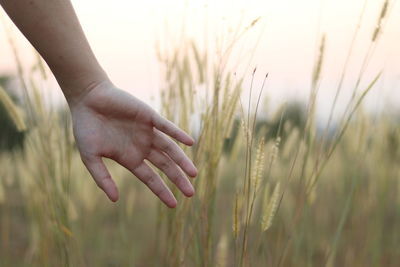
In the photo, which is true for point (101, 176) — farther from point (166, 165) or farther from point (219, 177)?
point (219, 177)

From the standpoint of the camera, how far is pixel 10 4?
3.24ft

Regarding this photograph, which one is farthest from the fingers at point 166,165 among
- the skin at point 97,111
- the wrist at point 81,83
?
the wrist at point 81,83

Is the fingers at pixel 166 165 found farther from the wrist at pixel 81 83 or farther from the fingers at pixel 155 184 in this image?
the wrist at pixel 81 83

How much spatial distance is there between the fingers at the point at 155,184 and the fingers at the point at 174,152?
0.05 meters

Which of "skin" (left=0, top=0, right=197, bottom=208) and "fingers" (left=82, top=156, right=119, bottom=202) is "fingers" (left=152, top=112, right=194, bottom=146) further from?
"fingers" (left=82, top=156, right=119, bottom=202)

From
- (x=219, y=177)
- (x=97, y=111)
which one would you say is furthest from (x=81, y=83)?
(x=219, y=177)

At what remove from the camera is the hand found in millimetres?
1018

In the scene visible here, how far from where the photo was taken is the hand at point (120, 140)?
1.02 metres

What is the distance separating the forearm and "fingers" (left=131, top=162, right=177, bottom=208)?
0.64 ft

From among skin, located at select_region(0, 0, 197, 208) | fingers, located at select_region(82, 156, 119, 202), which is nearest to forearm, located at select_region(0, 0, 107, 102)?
skin, located at select_region(0, 0, 197, 208)

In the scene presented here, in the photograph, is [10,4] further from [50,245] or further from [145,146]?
[50,245]

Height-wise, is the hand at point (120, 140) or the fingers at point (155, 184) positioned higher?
the hand at point (120, 140)

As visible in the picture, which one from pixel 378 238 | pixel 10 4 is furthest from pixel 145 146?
pixel 378 238

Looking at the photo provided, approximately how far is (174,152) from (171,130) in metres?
0.07
